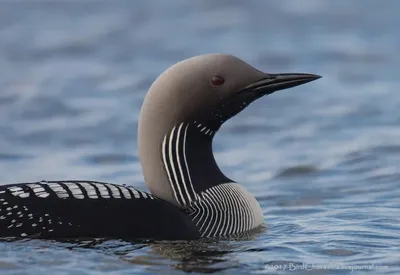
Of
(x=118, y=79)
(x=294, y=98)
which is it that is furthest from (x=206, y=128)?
(x=118, y=79)

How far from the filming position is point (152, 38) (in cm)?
1538

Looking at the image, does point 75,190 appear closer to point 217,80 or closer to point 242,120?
point 217,80

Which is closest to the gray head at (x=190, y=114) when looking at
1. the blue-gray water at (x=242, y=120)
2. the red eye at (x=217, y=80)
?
the red eye at (x=217, y=80)

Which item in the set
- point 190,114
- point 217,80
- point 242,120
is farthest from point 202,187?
point 242,120

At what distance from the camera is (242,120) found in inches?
464

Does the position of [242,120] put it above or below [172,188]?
above

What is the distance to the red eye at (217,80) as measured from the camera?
6762mm

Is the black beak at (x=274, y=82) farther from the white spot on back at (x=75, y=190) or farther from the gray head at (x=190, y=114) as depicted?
the white spot on back at (x=75, y=190)

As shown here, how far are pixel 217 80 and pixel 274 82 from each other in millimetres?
334

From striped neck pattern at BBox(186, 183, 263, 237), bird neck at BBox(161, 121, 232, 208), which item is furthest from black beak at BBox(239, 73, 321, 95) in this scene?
striped neck pattern at BBox(186, 183, 263, 237)

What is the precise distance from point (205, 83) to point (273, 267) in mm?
1078

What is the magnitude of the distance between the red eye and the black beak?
14 centimetres

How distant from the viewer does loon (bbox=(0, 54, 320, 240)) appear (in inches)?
248

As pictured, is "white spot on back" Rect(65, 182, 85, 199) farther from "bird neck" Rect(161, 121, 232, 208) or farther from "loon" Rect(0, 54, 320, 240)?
"bird neck" Rect(161, 121, 232, 208)
